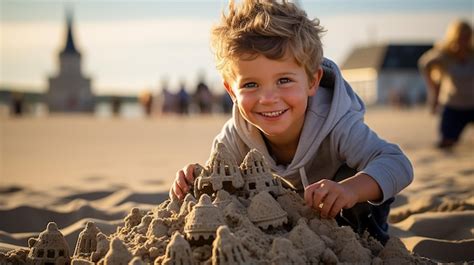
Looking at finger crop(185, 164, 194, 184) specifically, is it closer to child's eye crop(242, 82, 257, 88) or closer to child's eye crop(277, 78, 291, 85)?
child's eye crop(242, 82, 257, 88)

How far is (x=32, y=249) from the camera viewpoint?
312cm

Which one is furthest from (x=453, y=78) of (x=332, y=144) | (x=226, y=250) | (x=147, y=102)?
(x=147, y=102)

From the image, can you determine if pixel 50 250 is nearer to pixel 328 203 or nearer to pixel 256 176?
pixel 256 176

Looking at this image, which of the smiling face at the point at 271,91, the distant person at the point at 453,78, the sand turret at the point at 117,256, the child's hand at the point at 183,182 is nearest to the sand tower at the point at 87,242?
the child's hand at the point at 183,182

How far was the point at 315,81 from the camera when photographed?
12.3 feet

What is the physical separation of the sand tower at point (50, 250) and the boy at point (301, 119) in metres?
0.60

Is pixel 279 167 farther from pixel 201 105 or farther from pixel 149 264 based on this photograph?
pixel 201 105

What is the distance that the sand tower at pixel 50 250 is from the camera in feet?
10.1

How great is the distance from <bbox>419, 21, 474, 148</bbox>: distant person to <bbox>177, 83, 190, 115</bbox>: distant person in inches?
777

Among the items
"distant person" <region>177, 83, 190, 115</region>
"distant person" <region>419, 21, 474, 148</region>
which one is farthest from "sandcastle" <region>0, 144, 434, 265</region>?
"distant person" <region>177, 83, 190, 115</region>

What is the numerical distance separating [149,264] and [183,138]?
13180 millimetres

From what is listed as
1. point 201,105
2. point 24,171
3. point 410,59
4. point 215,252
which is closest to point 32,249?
point 215,252

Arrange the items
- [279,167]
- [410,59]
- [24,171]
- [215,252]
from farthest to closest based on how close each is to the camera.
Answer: [410,59] → [24,171] → [279,167] → [215,252]

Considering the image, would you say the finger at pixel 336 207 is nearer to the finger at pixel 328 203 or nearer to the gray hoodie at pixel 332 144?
the finger at pixel 328 203
